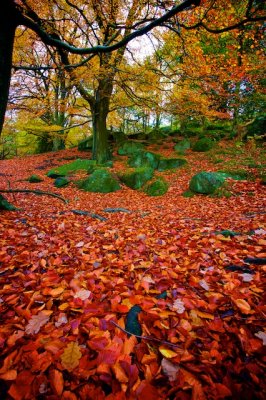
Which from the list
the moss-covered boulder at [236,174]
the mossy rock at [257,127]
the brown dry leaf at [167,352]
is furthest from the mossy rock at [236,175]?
the brown dry leaf at [167,352]

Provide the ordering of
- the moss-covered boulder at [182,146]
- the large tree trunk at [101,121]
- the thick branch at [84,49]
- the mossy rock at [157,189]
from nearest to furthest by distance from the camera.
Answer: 1. the thick branch at [84,49]
2. the mossy rock at [157,189]
3. the large tree trunk at [101,121]
4. the moss-covered boulder at [182,146]

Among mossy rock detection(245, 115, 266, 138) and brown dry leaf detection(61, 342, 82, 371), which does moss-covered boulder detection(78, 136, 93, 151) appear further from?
brown dry leaf detection(61, 342, 82, 371)

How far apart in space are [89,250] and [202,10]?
7735 mm

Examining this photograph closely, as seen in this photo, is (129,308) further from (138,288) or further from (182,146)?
(182,146)

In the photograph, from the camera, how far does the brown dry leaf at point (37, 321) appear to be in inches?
64.2

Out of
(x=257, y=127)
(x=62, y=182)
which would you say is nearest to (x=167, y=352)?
(x=62, y=182)

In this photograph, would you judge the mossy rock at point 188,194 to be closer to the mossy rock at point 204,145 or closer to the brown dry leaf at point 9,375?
the mossy rock at point 204,145

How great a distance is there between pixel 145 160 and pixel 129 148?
3.19m

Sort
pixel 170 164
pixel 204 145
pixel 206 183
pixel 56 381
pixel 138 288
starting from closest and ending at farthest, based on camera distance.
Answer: pixel 56 381
pixel 138 288
pixel 206 183
pixel 170 164
pixel 204 145

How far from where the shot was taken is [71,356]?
1372 mm

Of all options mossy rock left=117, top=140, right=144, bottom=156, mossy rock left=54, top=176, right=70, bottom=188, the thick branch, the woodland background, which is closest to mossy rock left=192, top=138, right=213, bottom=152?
mossy rock left=117, top=140, right=144, bottom=156

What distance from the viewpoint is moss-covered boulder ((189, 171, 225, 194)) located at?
702 centimetres

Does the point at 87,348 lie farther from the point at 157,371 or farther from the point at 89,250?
the point at 89,250

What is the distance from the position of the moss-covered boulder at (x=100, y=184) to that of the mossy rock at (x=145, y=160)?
119 inches
